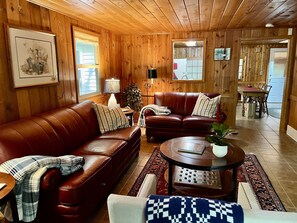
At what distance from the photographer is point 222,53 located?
4.90 meters

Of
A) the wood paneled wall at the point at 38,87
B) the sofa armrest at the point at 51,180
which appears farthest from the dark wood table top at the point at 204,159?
the wood paneled wall at the point at 38,87

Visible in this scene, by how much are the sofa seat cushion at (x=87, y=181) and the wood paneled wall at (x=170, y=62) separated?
133 inches

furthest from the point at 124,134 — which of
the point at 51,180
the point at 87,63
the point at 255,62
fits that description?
the point at 255,62

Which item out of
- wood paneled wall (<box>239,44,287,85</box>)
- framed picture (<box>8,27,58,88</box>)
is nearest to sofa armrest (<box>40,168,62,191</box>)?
framed picture (<box>8,27,58,88</box>)

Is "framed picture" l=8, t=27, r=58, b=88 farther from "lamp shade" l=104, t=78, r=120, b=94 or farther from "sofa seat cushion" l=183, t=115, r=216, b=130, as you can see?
"sofa seat cushion" l=183, t=115, r=216, b=130

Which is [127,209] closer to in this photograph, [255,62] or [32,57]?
[32,57]

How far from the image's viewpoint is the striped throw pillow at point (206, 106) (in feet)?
14.0

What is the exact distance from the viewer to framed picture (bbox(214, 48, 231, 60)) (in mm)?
4869

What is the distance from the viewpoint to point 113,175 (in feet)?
8.32

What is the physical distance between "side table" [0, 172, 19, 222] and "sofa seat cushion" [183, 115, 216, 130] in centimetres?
305

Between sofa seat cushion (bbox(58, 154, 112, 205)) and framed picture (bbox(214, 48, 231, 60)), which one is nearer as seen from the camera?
sofa seat cushion (bbox(58, 154, 112, 205))

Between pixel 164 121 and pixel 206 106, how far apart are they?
2.95 feet

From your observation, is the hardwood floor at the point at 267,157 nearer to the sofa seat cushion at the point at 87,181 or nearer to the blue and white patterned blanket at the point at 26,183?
the sofa seat cushion at the point at 87,181

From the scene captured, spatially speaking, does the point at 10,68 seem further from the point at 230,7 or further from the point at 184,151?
the point at 230,7
